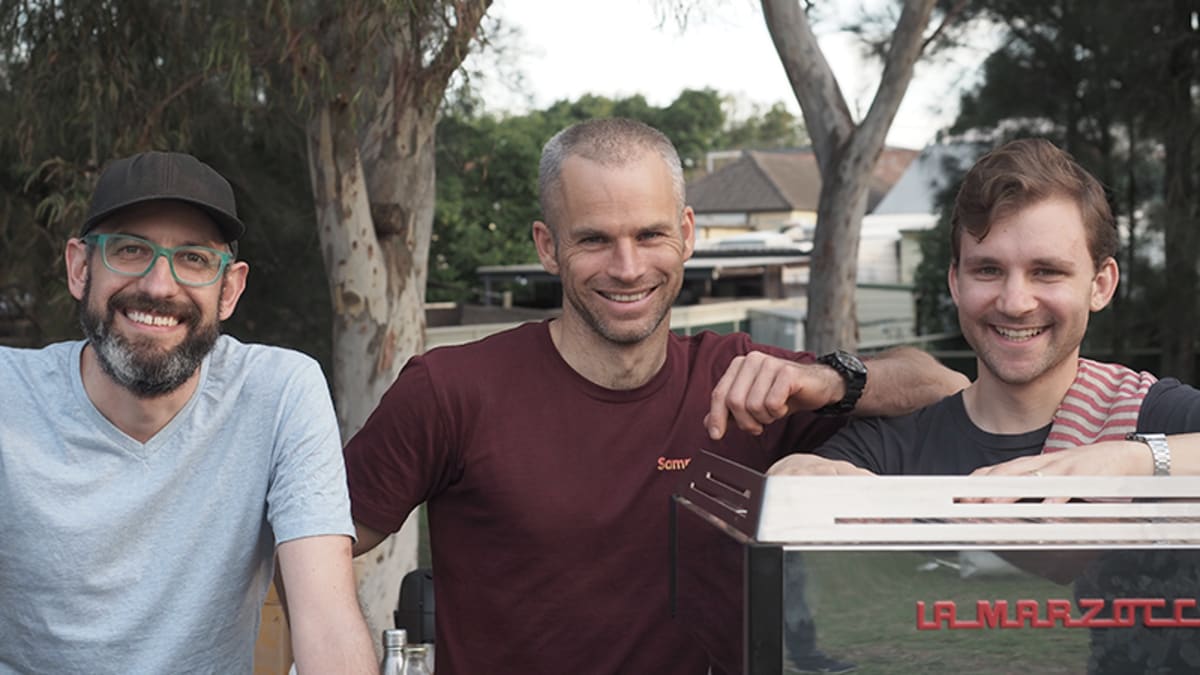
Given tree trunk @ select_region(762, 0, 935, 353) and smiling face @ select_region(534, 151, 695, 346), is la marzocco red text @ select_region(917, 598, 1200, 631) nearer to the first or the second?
smiling face @ select_region(534, 151, 695, 346)

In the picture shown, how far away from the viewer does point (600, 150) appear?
2506 mm

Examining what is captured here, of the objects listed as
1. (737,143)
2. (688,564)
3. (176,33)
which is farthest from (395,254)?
(737,143)

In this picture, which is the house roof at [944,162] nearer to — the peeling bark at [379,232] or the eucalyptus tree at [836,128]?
the eucalyptus tree at [836,128]

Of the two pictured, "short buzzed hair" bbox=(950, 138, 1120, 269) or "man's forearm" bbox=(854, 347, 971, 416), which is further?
"man's forearm" bbox=(854, 347, 971, 416)

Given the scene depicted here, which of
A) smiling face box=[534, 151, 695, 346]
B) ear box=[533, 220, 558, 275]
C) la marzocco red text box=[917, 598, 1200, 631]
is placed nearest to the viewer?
la marzocco red text box=[917, 598, 1200, 631]

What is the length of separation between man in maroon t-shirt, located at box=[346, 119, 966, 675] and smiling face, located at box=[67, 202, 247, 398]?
1.22 feet

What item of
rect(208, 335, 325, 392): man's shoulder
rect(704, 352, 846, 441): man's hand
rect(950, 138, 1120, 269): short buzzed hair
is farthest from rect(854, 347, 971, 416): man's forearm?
rect(208, 335, 325, 392): man's shoulder

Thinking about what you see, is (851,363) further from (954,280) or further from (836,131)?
(836,131)

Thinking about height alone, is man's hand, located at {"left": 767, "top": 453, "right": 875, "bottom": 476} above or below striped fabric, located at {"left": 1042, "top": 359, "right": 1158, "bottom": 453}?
below

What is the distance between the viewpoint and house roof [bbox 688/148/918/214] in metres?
54.3

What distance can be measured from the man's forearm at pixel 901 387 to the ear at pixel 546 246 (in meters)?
0.59

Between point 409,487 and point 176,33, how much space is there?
4.95 metres

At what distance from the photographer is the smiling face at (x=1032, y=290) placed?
6.48ft

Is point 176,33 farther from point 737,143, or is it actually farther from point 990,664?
point 737,143
